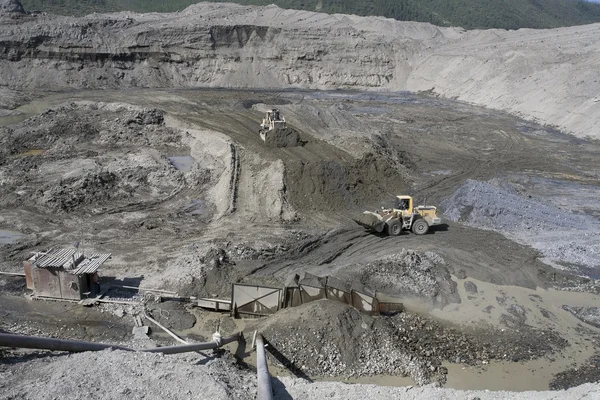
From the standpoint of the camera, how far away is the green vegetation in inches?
3241

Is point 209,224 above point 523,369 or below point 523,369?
above

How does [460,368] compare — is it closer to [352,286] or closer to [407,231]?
[352,286]

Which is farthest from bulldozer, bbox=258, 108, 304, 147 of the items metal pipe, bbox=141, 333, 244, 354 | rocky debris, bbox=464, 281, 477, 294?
metal pipe, bbox=141, 333, 244, 354

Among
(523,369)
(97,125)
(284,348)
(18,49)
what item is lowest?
(523,369)

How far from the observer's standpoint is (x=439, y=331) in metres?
11.4

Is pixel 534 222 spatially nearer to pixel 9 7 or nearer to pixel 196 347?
pixel 196 347

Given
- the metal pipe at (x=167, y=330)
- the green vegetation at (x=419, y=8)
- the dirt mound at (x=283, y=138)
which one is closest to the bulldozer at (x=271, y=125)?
the dirt mound at (x=283, y=138)

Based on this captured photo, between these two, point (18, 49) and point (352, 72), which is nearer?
point (18, 49)

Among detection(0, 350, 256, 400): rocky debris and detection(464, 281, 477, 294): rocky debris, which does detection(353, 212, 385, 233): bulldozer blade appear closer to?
detection(464, 281, 477, 294): rocky debris

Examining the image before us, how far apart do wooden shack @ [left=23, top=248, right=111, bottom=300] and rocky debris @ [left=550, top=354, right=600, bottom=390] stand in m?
10.7

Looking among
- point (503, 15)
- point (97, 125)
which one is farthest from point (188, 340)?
point (503, 15)

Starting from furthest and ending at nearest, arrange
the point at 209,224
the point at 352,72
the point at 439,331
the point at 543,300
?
the point at 352,72
the point at 209,224
the point at 543,300
the point at 439,331

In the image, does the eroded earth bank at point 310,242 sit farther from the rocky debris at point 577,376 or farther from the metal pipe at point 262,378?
the metal pipe at point 262,378

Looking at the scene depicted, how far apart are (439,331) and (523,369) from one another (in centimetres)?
190
